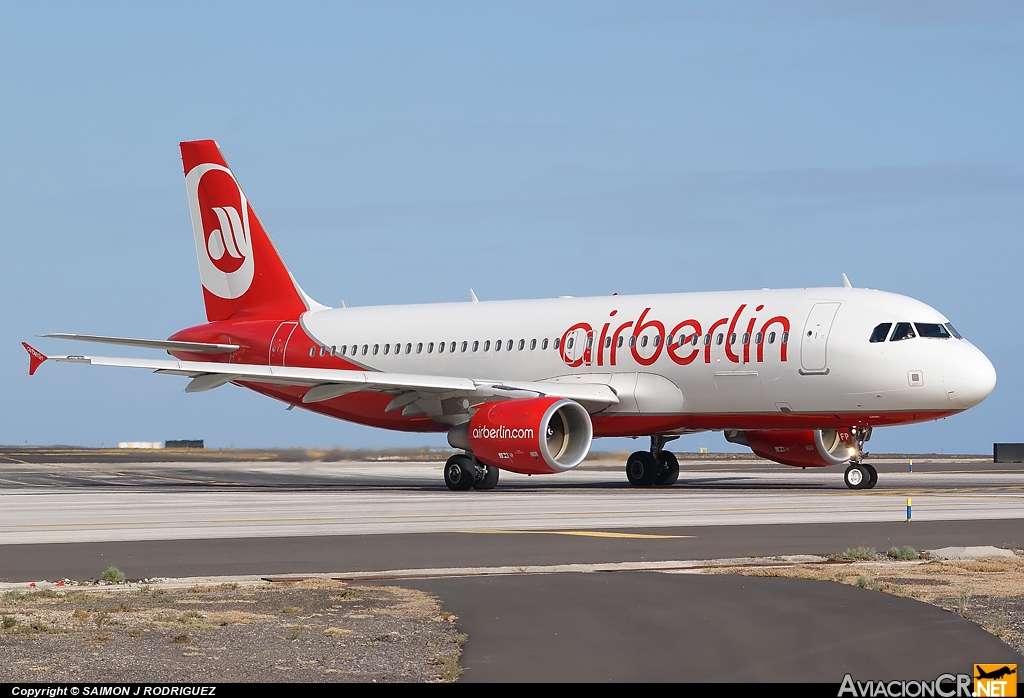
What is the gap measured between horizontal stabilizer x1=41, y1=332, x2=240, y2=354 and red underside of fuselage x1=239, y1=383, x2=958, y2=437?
115 centimetres

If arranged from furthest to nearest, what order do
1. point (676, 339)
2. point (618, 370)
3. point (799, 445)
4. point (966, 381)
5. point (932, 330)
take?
point (799, 445) < point (618, 370) < point (676, 339) < point (932, 330) < point (966, 381)

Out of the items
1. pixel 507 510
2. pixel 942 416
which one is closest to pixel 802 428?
pixel 942 416

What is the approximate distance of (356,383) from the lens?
29.0 metres

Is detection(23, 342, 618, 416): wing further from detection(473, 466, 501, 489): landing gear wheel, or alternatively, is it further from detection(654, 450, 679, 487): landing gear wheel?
detection(654, 450, 679, 487): landing gear wheel

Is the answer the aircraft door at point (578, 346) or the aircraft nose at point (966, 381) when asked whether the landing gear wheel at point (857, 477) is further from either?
the aircraft door at point (578, 346)

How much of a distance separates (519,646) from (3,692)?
3.07 meters

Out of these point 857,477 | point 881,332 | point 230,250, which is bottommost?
point 857,477

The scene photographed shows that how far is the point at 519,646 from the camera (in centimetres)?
849

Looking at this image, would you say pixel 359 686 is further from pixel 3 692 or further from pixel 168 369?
pixel 168 369

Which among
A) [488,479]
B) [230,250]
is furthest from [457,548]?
[230,250]

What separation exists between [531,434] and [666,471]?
7.10 metres

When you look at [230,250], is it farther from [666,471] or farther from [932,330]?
[932,330]

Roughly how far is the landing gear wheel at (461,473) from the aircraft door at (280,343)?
774 cm

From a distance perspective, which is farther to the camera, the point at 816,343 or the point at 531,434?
the point at 816,343
